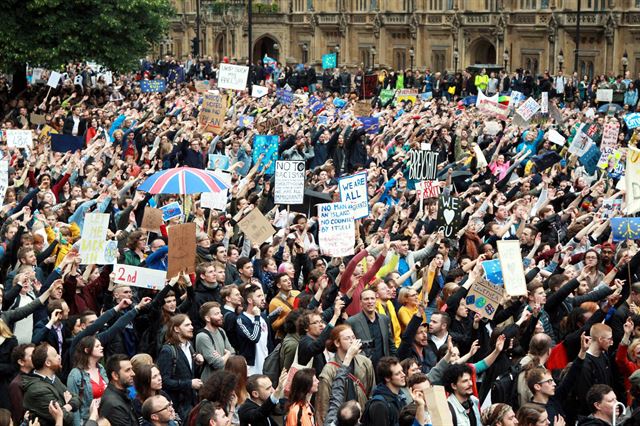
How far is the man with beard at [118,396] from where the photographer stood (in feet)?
33.0

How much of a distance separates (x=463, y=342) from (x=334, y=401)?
2509 mm

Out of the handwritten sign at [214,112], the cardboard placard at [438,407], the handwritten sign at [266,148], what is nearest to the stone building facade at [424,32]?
the handwritten sign at [214,112]

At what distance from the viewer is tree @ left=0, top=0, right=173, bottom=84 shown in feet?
130

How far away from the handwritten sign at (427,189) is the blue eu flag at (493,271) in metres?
4.69

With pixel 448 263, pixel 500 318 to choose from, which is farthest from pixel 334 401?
pixel 448 263

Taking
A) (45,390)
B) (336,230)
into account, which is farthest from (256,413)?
(336,230)

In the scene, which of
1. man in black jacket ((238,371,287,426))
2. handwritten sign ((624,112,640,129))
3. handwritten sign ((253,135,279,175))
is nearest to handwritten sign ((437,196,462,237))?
man in black jacket ((238,371,287,426))

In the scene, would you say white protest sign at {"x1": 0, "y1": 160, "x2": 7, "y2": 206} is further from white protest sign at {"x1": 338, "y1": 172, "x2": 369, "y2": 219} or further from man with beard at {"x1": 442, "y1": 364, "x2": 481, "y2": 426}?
man with beard at {"x1": 442, "y1": 364, "x2": 481, "y2": 426}

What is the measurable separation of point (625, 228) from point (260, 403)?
713cm

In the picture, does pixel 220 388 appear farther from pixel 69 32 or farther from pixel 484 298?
pixel 69 32

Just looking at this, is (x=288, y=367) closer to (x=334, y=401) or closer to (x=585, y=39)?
(x=334, y=401)

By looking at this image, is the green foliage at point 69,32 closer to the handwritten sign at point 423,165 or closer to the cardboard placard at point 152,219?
the handwritten sign at point 423,165

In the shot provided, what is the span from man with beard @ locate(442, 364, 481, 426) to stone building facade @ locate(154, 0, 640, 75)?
36.2m

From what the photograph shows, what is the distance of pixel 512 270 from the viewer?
12.9 meters
